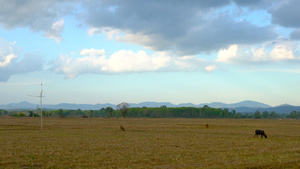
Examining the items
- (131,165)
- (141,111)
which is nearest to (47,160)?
(131,165)

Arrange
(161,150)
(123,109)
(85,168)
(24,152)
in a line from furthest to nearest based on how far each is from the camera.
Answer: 1. (123,109)
2. (161,150)
3. (24,152)
4. (85,168)

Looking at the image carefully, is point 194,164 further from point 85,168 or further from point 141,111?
point 141,111

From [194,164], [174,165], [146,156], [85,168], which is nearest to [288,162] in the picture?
[194,164]

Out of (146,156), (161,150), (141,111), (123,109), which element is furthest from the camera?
(141,111)

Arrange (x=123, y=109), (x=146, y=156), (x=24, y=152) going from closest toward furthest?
(x=146, y=156)
(x=24, y=152)
(x=123, y=109)

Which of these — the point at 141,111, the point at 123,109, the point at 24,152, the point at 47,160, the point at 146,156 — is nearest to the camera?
the point at 47,160

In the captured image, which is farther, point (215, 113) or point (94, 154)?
point (215, 113)

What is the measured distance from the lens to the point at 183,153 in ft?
69.2

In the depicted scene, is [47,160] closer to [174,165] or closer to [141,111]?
[174,165]

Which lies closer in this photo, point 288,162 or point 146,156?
point 288,162

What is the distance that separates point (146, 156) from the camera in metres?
19.5

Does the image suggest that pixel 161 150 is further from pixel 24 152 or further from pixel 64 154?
pixel 24 152

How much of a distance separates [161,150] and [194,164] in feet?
19.2

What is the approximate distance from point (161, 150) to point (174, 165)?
5.92 m
